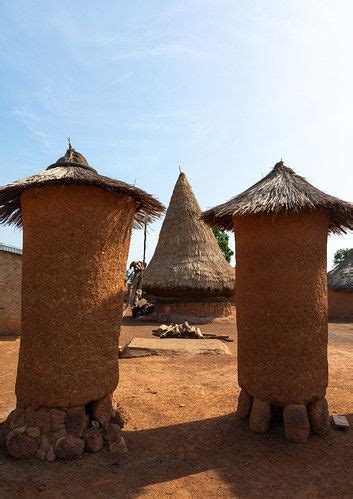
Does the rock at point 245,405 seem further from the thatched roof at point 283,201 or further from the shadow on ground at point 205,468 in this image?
the thatched roof at point 283,201

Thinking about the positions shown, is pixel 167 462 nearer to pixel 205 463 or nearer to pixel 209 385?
pixel 205 463

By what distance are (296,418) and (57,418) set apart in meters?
2.57

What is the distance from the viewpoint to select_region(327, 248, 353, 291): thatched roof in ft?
55.9

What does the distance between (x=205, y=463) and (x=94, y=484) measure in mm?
1101

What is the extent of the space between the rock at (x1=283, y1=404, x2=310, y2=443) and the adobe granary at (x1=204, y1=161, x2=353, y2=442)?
0.03 feet

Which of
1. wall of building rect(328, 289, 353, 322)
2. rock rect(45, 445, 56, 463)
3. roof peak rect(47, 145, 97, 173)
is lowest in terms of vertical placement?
rock rect(45, 445, 56, 463)

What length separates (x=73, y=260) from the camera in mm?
3740

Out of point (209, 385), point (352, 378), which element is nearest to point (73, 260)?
point (209, 385)

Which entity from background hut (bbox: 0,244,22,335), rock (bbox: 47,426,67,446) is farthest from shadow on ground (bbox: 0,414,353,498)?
background hut (bbox: 0,244,22,335)

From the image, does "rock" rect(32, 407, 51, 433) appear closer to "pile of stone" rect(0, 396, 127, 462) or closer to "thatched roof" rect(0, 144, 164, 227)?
"pile of stone" rect(0, 396, 127, 462)

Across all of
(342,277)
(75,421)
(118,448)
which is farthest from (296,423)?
(342,277)

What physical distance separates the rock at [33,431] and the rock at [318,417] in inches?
118

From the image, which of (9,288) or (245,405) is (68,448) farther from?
(9,288)

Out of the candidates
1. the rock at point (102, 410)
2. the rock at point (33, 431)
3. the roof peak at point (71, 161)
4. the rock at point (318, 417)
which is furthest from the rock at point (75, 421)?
the roof peak at point (71, 161)
